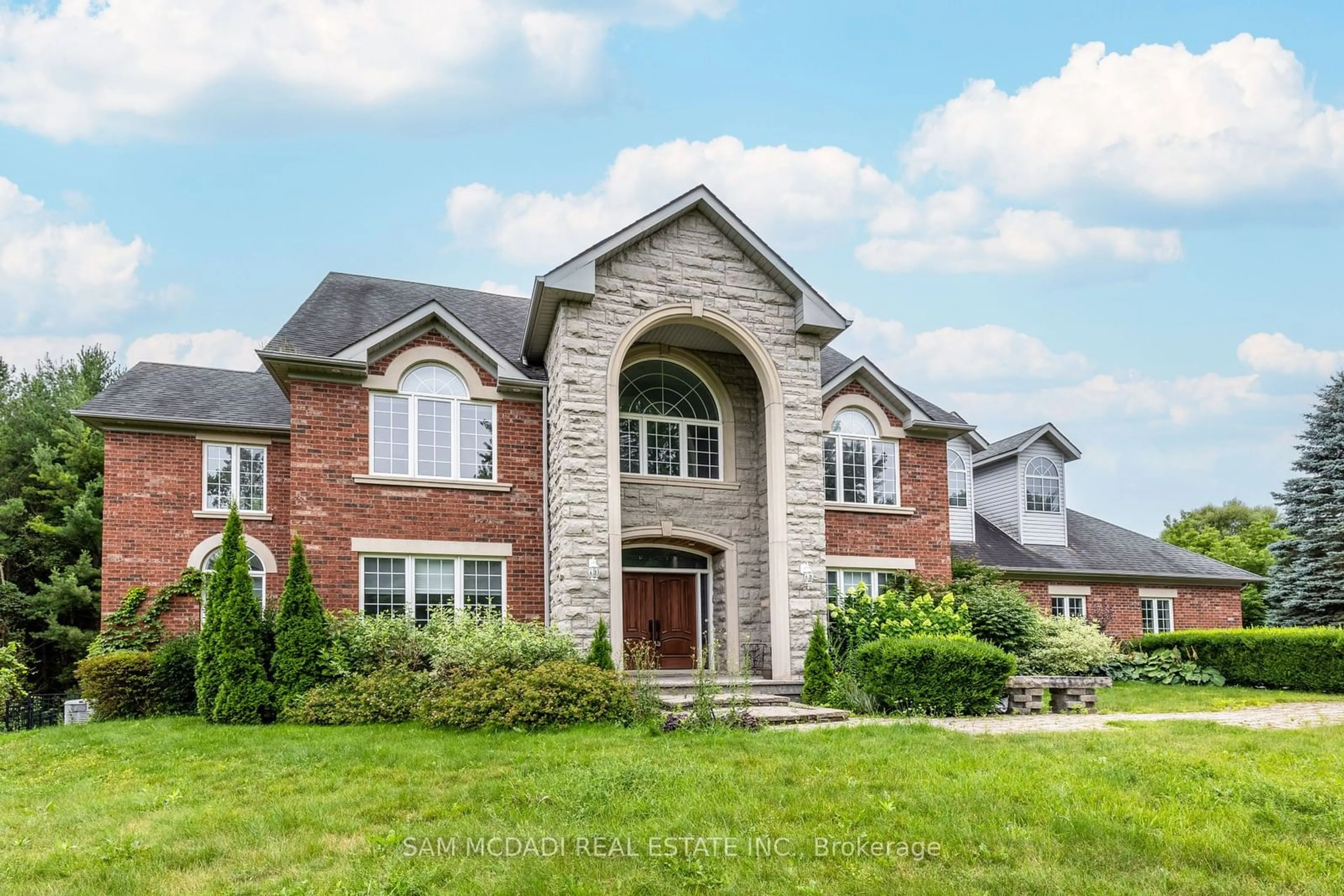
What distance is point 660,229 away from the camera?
52.1 ft

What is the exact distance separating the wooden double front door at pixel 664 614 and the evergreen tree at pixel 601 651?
2924mm

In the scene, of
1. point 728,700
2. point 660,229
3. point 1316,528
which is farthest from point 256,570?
point 1316,528

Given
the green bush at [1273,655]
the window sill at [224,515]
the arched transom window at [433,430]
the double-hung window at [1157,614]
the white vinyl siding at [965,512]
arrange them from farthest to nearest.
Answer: the double-hung window at [1157,614]
the white vinyl siding at [965,512]
the green bush at [1273,655]
the window sill at [224,515]
the arched transom window at [433,430]

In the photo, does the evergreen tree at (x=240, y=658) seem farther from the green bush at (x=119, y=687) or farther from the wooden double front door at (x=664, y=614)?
the wooden double front door at (x=664, y=614)

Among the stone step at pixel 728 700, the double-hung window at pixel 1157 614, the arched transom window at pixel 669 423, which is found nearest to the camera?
the stone step at pixel 728 700

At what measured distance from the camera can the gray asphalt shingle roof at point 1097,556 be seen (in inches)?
892

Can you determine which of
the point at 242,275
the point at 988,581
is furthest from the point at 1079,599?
the point at 242,275

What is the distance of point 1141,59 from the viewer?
15867mm

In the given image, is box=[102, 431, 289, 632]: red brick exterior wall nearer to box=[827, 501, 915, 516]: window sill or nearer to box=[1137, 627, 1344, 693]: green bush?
box=[827, 501, 915, 516]: window sill

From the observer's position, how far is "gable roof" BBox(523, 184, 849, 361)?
1493 centimetres

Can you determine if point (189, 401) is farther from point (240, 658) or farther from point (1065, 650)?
point (1065, 650)

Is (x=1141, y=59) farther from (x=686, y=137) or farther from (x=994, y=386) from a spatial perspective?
(x=994, y=386)

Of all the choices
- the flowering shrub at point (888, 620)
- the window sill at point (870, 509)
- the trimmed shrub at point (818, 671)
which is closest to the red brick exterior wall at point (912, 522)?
the window sill at point (870, 509)

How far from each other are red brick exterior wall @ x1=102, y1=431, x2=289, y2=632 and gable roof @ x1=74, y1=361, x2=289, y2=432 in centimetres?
45
